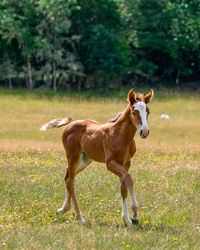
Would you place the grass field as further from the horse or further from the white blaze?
the white blaze

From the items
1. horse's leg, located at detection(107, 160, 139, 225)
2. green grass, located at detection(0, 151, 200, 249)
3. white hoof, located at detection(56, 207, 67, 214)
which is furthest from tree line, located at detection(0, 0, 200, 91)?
horse's leg, located at detection(107, 160, 139, 225)

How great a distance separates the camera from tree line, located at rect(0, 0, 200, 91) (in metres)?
39.8

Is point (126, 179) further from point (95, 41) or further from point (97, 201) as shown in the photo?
point (95, 41)

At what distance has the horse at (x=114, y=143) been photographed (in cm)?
768

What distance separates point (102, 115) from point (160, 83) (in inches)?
774

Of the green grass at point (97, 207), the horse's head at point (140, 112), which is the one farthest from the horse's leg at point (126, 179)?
the horse's head at point (140, 112)

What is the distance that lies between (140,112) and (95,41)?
113ft

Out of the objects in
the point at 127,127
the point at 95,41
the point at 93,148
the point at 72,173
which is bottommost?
the point at 72,173

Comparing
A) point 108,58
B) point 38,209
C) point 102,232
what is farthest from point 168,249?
point 108,58

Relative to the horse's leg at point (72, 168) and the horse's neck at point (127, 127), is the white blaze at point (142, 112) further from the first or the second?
the horse's leg at point (72, 168)

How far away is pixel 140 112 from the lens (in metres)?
7.53

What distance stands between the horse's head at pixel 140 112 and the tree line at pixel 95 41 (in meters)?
31.6

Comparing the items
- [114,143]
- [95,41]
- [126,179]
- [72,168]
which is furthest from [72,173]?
[95,41]

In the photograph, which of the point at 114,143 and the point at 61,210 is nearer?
the point at 114,143
